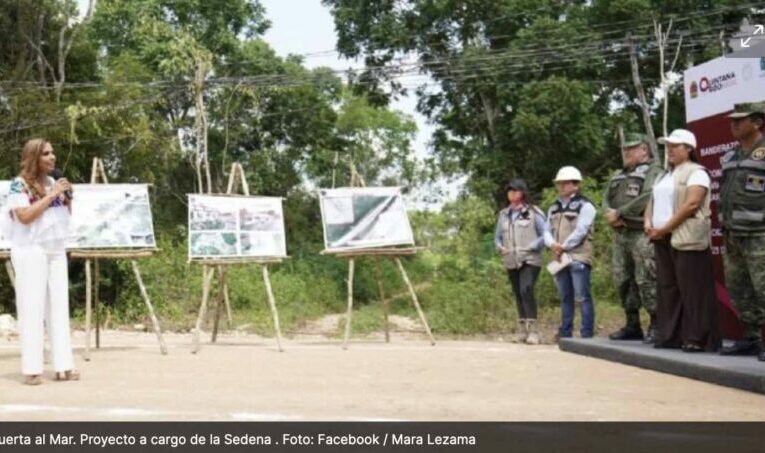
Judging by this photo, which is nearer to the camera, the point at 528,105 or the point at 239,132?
the point at 528,105

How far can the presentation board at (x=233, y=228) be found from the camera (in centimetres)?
842

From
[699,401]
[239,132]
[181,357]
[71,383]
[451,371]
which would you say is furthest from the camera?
[239,132]

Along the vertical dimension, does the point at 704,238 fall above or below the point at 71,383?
above

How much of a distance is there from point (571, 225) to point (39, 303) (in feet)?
16.2

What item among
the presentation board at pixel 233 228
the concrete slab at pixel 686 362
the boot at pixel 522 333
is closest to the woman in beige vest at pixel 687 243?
the concrete slab at pixel 686 362

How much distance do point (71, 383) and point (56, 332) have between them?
1.05 ft

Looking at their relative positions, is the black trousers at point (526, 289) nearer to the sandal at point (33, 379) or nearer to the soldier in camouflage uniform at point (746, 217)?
the soldier in camouflage uniform at point (746, 217)

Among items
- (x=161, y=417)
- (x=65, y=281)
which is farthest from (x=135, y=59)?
(x=161, y=417)

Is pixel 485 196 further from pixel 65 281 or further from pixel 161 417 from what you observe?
pixel 161 417

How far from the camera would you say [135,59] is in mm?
22266

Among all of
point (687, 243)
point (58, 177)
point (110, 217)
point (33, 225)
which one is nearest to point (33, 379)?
point (33, 225)

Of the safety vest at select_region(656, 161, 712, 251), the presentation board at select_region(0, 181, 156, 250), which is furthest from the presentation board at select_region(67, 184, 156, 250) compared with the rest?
the safety vest at select_region(656, 161, 712, 251)

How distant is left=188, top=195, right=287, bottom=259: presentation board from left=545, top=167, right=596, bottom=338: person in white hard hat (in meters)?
2.56

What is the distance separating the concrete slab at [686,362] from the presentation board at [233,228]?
292cm
